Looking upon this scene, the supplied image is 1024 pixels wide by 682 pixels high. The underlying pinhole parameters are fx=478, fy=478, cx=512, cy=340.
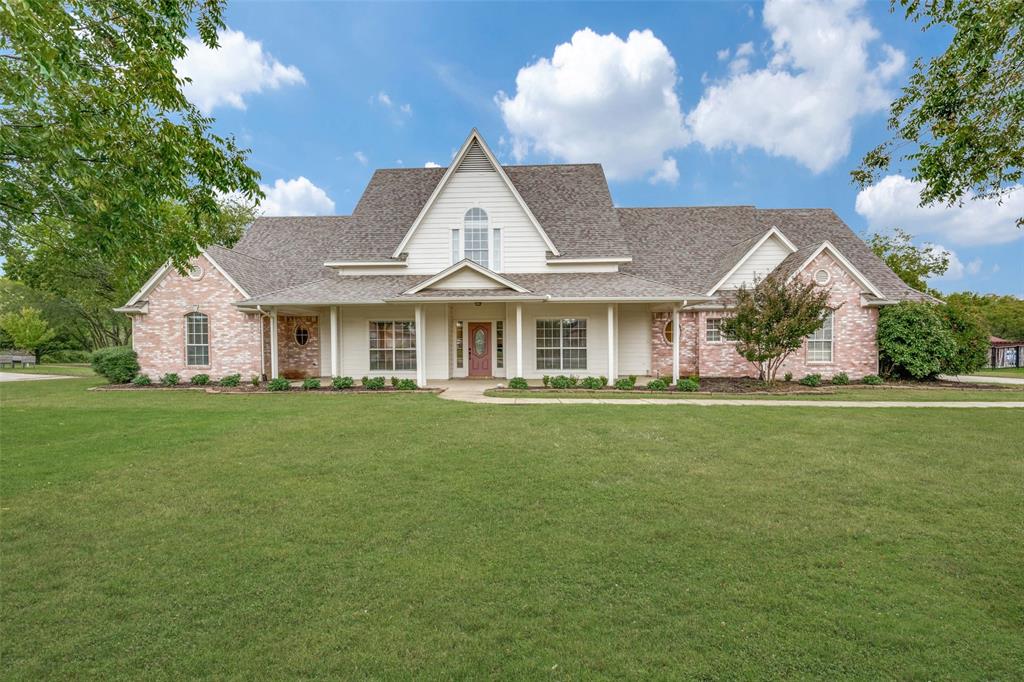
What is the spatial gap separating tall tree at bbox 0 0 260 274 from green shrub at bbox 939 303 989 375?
917 inches

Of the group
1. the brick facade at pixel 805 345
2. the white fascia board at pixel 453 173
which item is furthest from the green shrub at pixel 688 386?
the white fascia board at pixel 453 173

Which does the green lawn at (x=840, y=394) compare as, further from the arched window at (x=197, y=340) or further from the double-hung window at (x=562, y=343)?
the arched window at (x=197, y=340)

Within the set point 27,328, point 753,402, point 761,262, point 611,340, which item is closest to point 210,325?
point 611,340

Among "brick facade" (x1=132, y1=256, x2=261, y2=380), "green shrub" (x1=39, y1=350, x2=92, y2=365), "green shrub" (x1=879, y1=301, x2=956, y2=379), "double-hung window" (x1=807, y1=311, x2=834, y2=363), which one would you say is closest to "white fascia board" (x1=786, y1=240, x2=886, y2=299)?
"green shrub" (x1=879, y1=301, x2=956, y2=379)

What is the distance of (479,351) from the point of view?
19266 millimetres

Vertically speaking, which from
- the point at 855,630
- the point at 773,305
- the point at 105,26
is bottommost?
the point at 855,630

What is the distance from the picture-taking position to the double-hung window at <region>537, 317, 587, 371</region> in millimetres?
18891

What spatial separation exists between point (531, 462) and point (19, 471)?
766 centimetres

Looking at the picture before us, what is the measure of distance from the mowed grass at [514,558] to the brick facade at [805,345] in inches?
398

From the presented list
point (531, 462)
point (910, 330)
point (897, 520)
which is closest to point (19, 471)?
point (531, 462)

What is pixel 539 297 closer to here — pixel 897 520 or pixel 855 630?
pixel 897 520

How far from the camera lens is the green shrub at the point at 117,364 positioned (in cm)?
1881

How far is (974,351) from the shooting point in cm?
1769

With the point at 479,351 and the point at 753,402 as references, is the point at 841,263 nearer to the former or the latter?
the point at 753,402
